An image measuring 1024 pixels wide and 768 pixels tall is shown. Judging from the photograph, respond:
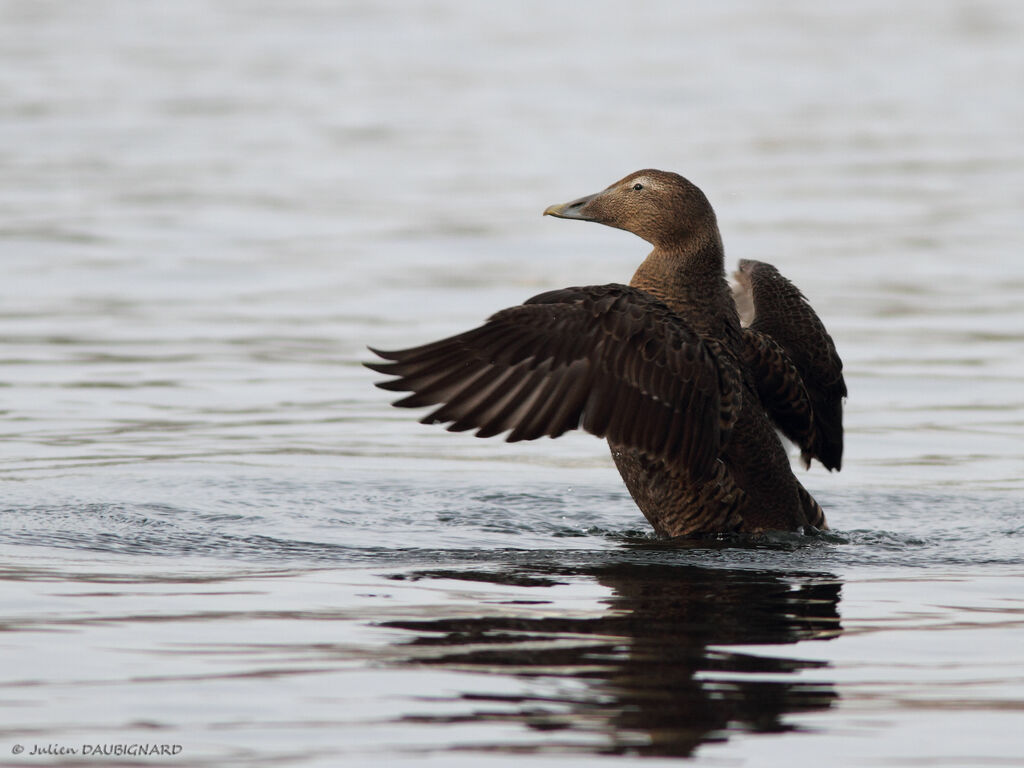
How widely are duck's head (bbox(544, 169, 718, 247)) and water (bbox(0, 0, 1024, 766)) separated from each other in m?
1.31

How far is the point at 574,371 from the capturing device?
7074 millimetres

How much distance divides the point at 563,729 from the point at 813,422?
3909mm

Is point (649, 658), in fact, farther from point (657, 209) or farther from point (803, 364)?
point (803, 364)

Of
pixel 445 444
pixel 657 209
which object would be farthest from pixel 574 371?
pixel 445 444

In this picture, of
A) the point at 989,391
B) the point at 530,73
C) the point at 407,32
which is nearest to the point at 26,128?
the point at 530,73

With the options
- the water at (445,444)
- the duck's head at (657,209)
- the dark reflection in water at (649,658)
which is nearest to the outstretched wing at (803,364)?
the water at (445,444)

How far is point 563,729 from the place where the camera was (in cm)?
467

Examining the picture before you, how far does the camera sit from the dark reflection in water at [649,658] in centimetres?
473

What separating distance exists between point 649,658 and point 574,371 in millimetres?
1899

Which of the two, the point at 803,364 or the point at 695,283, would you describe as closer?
the point at 695,283

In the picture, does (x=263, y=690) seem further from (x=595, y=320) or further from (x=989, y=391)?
(x=989, y=391)

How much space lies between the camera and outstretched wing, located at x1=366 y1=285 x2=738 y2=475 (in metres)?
6.96

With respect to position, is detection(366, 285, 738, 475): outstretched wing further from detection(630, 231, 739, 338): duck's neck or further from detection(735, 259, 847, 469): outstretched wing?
detection(735, 259, 847, 469): outstretched wing

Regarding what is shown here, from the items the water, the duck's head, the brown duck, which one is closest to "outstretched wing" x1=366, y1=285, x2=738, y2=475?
the brown duck
